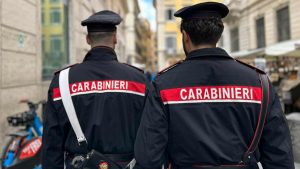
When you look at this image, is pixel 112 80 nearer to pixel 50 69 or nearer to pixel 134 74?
pixel 134 74

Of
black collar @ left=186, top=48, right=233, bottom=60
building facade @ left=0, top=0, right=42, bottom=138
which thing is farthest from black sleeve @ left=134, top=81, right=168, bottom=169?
building facade @ left=0, top=0, right=42, bottom=138

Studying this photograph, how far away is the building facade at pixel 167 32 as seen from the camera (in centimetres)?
4425

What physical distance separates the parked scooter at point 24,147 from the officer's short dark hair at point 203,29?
3.21 m

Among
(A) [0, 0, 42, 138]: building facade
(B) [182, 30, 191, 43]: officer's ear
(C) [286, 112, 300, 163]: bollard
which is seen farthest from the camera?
(A) [0, 0, 42, 138]: building facade

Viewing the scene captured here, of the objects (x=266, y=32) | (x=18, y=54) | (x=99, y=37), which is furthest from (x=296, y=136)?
(x=266, y=32)

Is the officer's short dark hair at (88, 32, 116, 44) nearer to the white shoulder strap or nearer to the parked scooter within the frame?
the white shoulder strap

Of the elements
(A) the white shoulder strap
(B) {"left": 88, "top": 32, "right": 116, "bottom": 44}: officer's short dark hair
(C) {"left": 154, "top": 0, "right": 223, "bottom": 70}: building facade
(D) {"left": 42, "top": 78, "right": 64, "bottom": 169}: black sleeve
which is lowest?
(D) {"left": 42, "top": 78, "right": 64, "bottom": 169}: black sleeve

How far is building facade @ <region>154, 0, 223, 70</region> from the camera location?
145 ft

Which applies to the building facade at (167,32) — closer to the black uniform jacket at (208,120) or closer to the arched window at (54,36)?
the arched window at (54,36)

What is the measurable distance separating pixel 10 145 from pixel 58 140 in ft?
7.40

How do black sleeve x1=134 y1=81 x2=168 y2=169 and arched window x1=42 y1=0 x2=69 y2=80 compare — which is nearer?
black sleeve x1=134 y1=81 x2=168 y2=169

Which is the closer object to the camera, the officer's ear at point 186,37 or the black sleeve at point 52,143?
the officer's ear at point 186,37

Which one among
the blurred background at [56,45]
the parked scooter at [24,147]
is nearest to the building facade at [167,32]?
the blurred background at [56,45]

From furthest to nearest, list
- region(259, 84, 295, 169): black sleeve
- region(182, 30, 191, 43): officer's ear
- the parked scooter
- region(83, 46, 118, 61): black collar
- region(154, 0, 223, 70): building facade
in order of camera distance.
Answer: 1. region(154, 0, 223, 70): building facade
2. the parked scooter
3. region(83, 46, 118, 61): black collar
4. region(182, 30, 191, 43): officer's ear
5. region(259, 84, 295, 169): black sleeve
